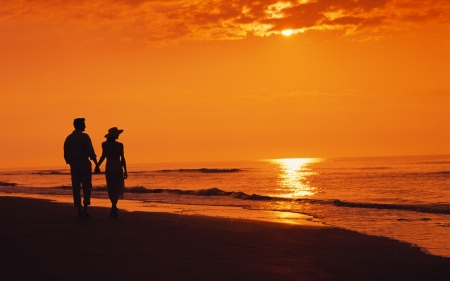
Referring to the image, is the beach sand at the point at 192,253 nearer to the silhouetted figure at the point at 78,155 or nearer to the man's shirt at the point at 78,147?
the silhouetted figure at the point at 78,155

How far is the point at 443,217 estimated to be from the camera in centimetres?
1614

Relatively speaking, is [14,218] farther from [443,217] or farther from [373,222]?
[443,217]

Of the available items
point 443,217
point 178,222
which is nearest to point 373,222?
point 443,217

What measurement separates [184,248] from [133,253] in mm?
973

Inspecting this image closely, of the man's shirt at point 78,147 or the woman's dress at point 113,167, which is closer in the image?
the man's shirt at point 78,147

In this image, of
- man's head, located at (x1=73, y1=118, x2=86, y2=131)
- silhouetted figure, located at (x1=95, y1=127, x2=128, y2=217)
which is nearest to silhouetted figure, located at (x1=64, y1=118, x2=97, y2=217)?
man's head, located at (x1=73, y1=118, x2=86, y2=131)

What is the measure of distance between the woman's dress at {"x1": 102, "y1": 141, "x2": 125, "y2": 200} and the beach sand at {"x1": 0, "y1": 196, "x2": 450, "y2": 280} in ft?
3.03

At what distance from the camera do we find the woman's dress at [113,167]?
12.3 m

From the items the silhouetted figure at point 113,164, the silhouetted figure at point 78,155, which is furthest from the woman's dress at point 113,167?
the silhouetted figure at point 78,155

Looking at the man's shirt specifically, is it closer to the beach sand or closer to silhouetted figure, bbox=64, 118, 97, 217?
silhouetted figure, bbox=64, 118, 97, 217

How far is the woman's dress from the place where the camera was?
12.3 metres

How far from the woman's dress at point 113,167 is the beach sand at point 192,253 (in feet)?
3.03

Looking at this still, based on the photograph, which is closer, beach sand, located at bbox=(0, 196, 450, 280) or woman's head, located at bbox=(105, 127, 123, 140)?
beach sand, located at bbox=(0, 196, 450, 280)

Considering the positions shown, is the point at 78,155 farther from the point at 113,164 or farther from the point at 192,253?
the point at 192,253
